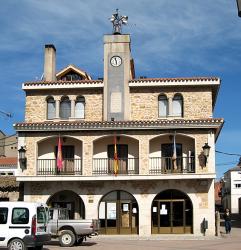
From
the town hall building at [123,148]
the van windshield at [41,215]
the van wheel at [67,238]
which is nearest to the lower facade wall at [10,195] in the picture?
the town hall building at [123,148]

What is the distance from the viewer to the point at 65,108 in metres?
34.1

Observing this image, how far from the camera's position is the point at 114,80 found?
3356 centimetres

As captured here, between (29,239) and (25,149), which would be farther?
(25,149)

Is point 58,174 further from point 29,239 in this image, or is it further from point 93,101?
point 29,239

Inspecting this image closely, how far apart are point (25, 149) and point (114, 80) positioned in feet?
23.3

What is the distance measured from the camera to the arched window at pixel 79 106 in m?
33.9

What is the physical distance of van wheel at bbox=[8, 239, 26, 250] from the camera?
1853 centimetres

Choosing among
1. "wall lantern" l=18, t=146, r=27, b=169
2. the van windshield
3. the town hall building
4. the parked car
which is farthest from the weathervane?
the van windshield

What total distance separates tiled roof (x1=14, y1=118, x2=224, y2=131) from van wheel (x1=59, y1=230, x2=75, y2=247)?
8.82 m

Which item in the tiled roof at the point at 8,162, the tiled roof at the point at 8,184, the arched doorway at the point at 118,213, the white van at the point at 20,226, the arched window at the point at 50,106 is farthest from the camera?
the tiled roof at the point at 8,162

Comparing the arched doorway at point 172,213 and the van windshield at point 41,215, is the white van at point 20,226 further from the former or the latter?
the arched doorway at point 172,213

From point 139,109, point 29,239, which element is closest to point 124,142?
point 139,109

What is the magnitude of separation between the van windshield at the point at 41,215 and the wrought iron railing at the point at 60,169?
1256 centimetres

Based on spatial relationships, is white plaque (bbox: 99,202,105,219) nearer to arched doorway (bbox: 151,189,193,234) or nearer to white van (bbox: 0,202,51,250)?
arched doorway (bbox: 151,189,193,234)
